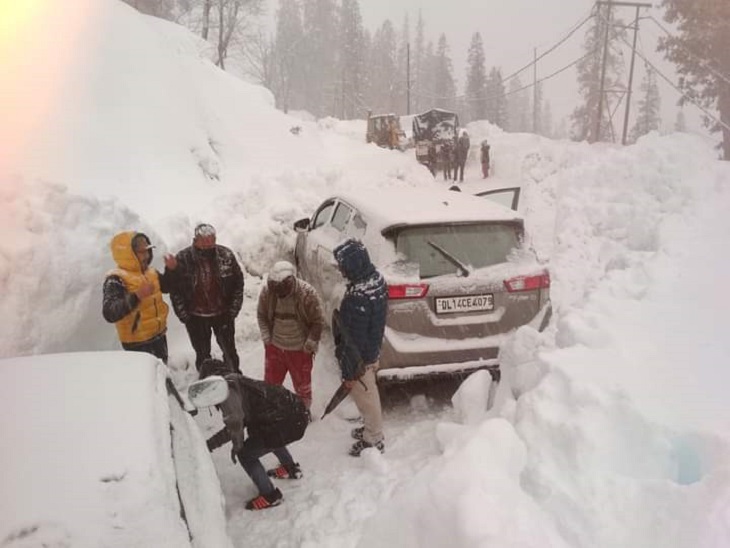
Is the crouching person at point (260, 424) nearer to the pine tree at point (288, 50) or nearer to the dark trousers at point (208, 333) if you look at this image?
the dark trousers at point (208, 333)

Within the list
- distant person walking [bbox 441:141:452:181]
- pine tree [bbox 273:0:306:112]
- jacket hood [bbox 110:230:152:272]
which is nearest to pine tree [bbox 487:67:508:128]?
pine tree [bbox 273:0:306:112]

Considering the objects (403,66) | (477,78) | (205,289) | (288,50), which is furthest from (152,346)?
(403,66)

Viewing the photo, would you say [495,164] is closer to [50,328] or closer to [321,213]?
[321,213]

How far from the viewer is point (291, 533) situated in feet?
12.4

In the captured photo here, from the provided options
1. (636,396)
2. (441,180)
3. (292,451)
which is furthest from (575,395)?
(441,180)

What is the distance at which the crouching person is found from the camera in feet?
12.7

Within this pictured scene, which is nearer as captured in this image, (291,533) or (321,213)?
(291,533)

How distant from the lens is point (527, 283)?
541cm

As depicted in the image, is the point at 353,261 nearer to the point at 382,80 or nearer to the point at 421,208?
the point at 421,208

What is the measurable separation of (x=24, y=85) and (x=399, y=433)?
25.5 ft

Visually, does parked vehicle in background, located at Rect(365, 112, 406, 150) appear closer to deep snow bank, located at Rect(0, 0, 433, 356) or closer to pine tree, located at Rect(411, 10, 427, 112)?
deep snow bank, located at Rect(0, 0, 433, 356)

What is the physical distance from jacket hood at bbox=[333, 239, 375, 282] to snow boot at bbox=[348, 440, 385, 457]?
4.35 ft

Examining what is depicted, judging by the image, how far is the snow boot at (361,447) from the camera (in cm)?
477

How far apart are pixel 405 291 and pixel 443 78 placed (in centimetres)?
7027
